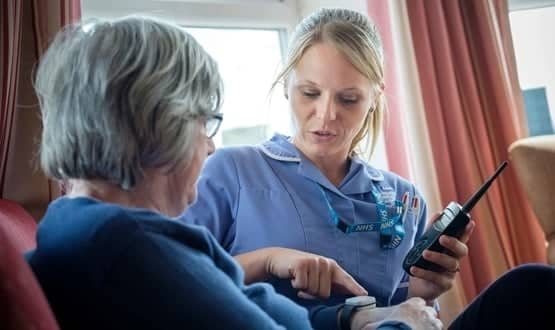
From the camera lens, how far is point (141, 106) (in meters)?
0.68

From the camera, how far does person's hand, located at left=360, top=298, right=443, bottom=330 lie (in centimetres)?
92

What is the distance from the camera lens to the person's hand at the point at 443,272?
115 cm

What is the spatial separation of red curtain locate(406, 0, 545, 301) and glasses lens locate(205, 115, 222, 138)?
1206mm

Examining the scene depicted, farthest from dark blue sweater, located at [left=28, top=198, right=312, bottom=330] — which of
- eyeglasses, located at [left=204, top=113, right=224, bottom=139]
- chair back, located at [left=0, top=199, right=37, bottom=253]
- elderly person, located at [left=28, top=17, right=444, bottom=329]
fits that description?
chair back, located at [left=0, top=199, right=37, bottom=253]

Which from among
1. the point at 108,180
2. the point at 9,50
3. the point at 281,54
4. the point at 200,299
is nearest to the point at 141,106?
the point at 108,180

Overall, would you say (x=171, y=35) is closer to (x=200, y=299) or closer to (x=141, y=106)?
(x=141, y=106)

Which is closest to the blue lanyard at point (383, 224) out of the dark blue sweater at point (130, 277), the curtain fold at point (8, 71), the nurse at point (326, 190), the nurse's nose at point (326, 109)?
the nurse at point (326, 190)

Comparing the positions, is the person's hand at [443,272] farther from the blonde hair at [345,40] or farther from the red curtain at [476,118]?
the red curtain at [476,118]

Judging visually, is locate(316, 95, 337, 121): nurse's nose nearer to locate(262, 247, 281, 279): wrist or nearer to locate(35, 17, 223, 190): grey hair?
locate(262, 247, 281, 279): wrist

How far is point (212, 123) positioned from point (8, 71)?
72 centimetres

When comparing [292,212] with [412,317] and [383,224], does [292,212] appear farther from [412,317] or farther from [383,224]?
[412,317]

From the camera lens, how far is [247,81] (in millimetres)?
2109

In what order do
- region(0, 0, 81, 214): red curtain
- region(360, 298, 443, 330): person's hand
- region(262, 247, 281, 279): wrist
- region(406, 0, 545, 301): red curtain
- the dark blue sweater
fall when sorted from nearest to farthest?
the dark blue sweater
region(360, 298, 443, 330): person's hand
region(262, 247, 281, 279): wrist
region(0, 0, 81, 214): red curtain
region(406, 0, 545, 301): red curtain

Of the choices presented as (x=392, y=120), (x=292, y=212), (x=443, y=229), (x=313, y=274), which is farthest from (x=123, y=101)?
(x=392, y=120)
